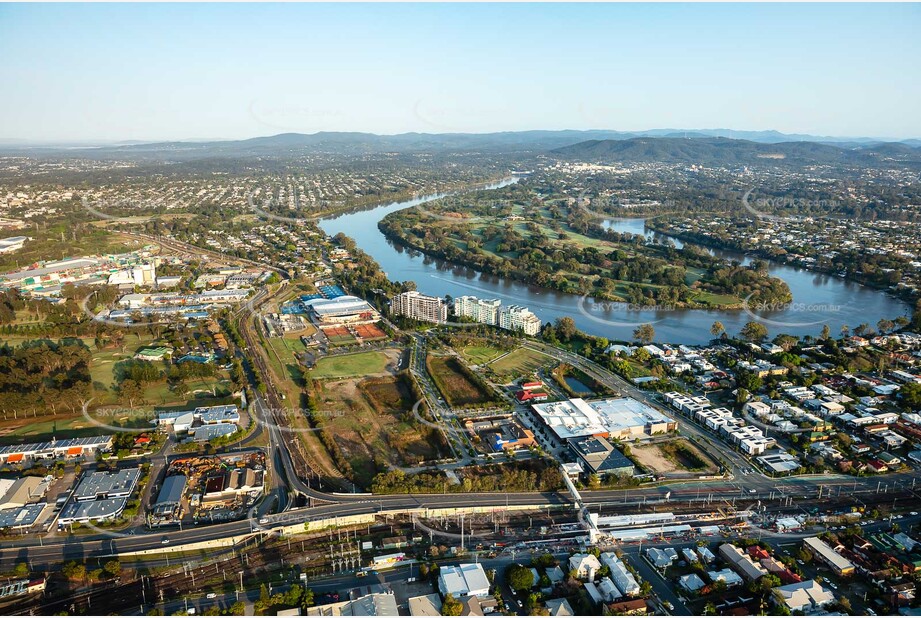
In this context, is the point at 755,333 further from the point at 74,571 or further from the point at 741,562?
the point at 74,571

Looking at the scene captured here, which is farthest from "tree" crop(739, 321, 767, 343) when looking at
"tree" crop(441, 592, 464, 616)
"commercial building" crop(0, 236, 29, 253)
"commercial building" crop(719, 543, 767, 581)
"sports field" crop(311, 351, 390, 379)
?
"commercial building" crop(0, 236, 29, 253)

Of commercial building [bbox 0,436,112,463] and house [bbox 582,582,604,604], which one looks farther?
commercial building [bbox 0,436,112,463]

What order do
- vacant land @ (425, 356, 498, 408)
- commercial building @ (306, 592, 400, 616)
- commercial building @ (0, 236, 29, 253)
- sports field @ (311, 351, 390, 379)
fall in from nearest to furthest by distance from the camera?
commercial building @ (306, 592, 400, 616) < vacant land @ (425, 356, 498, 408) < sports field @ (311, 351, 390, 379) < commercial building @ (0, 236, 29, 253)

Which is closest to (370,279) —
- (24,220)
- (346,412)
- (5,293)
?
(346,412)

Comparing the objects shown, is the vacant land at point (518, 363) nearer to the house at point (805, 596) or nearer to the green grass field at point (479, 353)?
the green grass field at point (479, 353)

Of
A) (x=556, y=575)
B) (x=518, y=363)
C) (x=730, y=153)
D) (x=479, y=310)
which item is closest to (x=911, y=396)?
(x=518, y=363)

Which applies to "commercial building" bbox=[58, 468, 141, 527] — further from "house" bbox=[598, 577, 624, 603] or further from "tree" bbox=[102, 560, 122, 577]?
"house" bbox=[598, 577, 624, 603]

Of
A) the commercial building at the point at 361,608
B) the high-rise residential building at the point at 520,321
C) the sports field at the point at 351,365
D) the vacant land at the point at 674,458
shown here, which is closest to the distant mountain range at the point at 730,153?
the high-rise residential building at the point at 520,321
